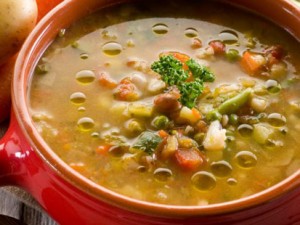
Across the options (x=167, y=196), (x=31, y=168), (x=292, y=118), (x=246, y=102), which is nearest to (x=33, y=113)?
(x=31, y=168)

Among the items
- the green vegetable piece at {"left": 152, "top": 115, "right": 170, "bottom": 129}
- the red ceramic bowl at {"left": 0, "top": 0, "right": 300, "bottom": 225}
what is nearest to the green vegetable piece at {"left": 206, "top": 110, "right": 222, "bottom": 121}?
the green vegetable piece at {"left": 152, "top": 115, "right": 170, "bottom": 129}

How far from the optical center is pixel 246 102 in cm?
229

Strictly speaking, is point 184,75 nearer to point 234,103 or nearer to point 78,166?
point 234,103

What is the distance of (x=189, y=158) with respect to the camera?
2123mm

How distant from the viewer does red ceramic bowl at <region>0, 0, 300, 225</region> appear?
1.89 meters

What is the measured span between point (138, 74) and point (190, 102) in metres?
0.25

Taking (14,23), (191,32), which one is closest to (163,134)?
(191,32)

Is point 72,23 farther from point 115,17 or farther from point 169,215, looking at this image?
point 169,215

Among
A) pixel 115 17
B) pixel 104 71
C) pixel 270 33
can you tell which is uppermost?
pixel 270 33

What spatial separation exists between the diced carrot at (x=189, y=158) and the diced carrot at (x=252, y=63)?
45 cm

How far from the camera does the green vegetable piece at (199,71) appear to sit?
2.35 meters

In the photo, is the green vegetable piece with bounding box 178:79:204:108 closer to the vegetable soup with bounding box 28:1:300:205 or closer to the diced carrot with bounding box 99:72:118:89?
the vegetable soup with bounding box 28:1:300:205

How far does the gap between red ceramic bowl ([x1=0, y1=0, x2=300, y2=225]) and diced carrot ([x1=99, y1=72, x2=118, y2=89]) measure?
254mm

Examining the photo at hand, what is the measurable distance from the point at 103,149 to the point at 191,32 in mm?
690
